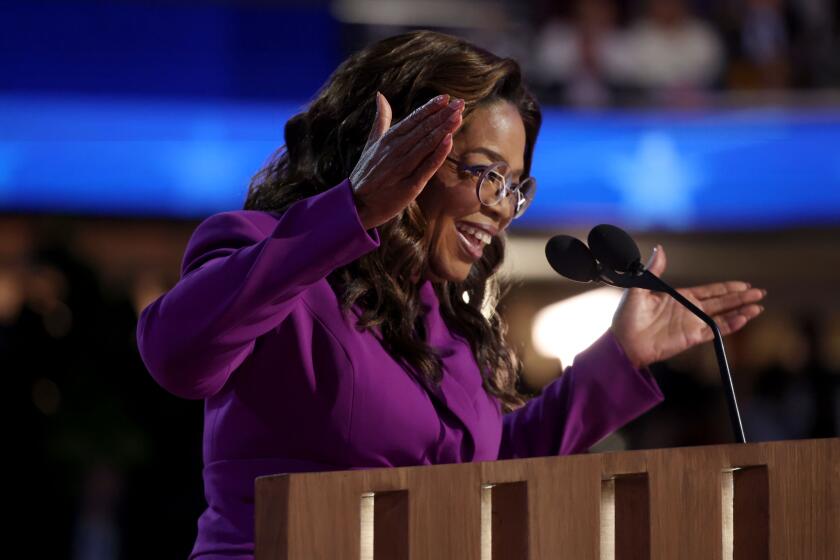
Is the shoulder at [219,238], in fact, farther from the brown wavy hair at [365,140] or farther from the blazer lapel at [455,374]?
the blazer lapel at [455,374]

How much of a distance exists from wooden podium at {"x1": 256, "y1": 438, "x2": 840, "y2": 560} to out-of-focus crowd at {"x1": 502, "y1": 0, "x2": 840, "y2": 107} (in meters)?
5.62

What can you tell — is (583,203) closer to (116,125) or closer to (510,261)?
(116,125)

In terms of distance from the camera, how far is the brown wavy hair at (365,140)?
1.57 meters

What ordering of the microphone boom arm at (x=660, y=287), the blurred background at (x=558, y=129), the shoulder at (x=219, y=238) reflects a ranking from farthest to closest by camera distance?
the blurred background at (x=558, y=129)
the microphone boom arm at (x=660, y=287)
the shoulder at (x=219, y=238)

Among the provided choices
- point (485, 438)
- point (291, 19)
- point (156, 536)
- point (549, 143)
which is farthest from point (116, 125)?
point (485, 438)

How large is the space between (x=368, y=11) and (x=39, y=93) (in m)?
1.69

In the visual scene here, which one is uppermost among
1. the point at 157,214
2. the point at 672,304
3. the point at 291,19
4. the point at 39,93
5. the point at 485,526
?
the point at 291,19

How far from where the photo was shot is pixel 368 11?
6750mm

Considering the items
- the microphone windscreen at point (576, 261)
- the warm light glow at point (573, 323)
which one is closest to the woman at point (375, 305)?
the microphone windscreen at point (576, 261)

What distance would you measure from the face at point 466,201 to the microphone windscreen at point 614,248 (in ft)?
0.46

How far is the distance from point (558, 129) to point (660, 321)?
5.02 meters

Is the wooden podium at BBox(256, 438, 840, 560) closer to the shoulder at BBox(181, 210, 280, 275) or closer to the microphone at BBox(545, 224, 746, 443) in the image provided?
the microphone at BBox(545, 224, 746, 443)

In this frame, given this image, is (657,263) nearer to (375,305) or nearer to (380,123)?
(375,305)

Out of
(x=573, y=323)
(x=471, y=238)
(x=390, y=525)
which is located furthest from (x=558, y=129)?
(x=390, y=525)
